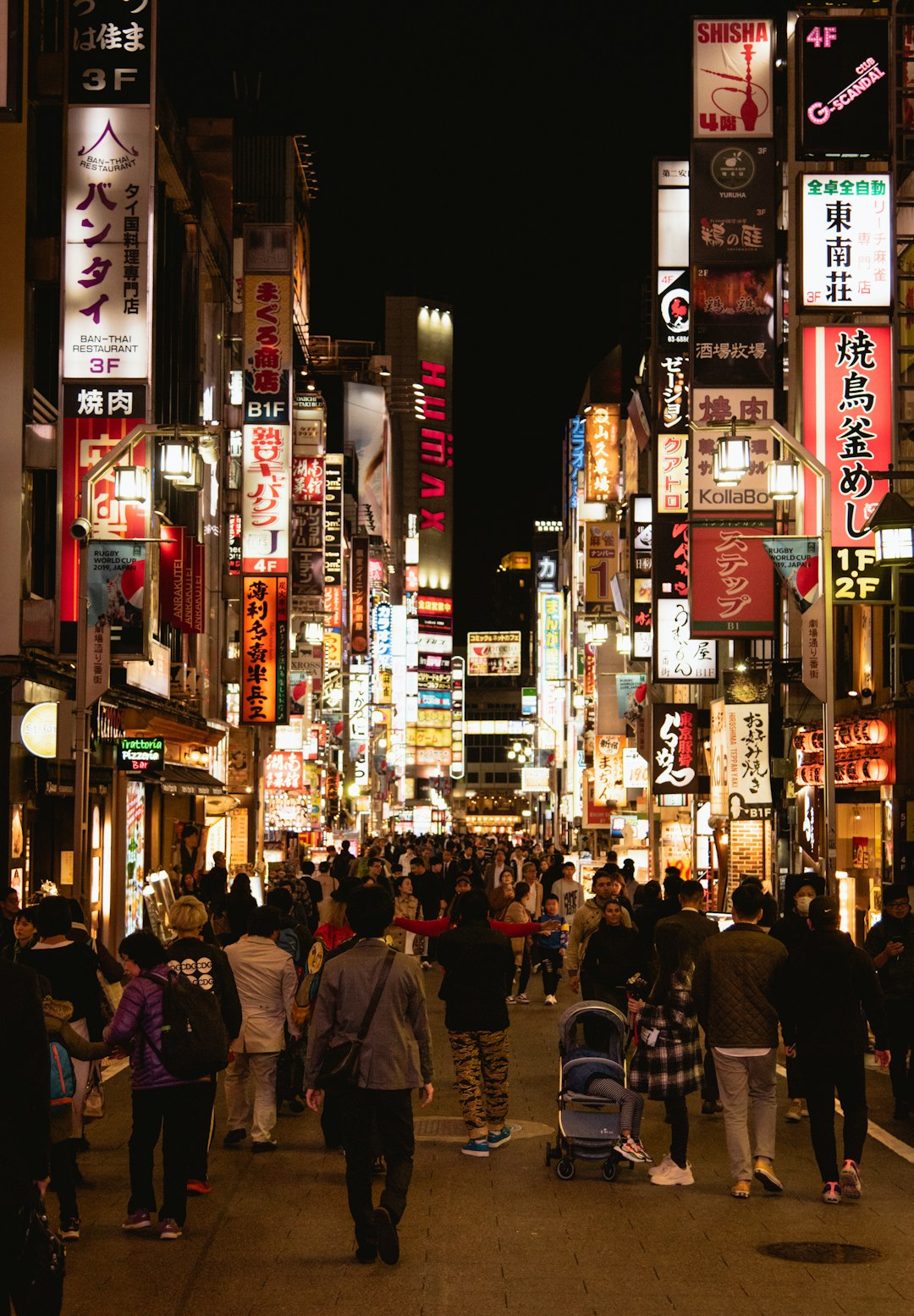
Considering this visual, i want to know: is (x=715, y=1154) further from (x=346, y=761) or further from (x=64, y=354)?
(x=346, y=761)

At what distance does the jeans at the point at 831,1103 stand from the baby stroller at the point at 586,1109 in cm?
129

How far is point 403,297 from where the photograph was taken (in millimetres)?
153125

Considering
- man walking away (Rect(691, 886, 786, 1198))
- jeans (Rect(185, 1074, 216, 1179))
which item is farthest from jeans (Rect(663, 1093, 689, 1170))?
jeans (Rect(185, 1074, 216, 1179))

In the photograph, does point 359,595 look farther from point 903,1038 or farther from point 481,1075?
point 481,1075

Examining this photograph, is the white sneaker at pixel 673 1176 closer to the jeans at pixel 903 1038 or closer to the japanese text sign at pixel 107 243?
the jeans at pixel 903 1038

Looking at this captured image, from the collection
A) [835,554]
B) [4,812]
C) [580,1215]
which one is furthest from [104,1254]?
[835,554]

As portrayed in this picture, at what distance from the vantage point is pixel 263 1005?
11.6m

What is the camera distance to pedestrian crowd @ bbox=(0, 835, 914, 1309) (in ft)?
28.0

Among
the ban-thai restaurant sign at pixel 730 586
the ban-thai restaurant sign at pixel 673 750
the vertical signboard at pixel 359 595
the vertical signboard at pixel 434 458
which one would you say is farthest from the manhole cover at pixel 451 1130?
the vertical signboard at pixel 434 458

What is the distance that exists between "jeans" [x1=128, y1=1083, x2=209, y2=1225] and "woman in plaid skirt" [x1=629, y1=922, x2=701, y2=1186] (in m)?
2.95

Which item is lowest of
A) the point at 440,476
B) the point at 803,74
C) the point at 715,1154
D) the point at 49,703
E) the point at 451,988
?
the point at 715,1154

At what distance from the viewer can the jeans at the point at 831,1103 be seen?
391 inches

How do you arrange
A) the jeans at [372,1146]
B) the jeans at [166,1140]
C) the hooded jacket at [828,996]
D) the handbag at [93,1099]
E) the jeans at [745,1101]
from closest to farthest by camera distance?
the jeans at [372,1146] < the jeans at [166,1140] < the hooded jacket at [828,996] < the jeans at [745,1101] < the handbag at [93,1099]

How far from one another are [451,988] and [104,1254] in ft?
12.1
